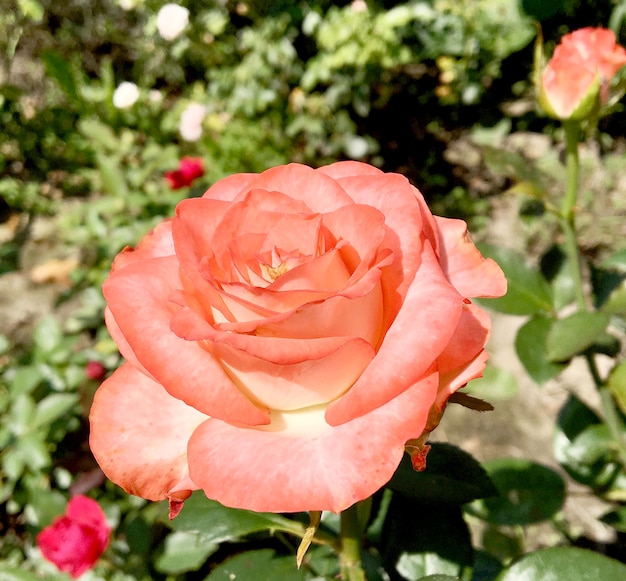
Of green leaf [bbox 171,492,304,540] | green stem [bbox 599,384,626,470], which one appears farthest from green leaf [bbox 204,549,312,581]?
green stem [bbox 599,384,626,470]

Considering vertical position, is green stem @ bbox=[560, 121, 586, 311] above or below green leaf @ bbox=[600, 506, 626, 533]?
above

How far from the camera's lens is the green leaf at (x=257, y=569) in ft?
1.90

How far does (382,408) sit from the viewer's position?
0.38 meters

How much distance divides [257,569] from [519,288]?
611 mm

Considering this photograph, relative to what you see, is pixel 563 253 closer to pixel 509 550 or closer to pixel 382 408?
pixel 509 550

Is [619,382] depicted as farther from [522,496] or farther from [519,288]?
[522,496]

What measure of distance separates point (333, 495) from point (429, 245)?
20 centimetres

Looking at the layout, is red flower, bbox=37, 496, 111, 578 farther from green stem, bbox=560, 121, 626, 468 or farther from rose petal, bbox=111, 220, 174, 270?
green stem, bbox=560, 121, 626, 468

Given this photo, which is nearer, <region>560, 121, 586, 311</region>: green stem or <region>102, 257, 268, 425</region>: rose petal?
<region>102, 257, 268, 425</region>: rose petal

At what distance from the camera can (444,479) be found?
0.60 meters

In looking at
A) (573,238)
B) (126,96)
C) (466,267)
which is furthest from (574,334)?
(126,96)

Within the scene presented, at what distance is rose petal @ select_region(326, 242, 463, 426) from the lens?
37 centimetres

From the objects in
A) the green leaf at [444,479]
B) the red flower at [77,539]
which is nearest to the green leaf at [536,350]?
the green leaf at [444,479]

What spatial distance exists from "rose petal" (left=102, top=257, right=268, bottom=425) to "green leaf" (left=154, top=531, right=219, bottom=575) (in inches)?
30.8
